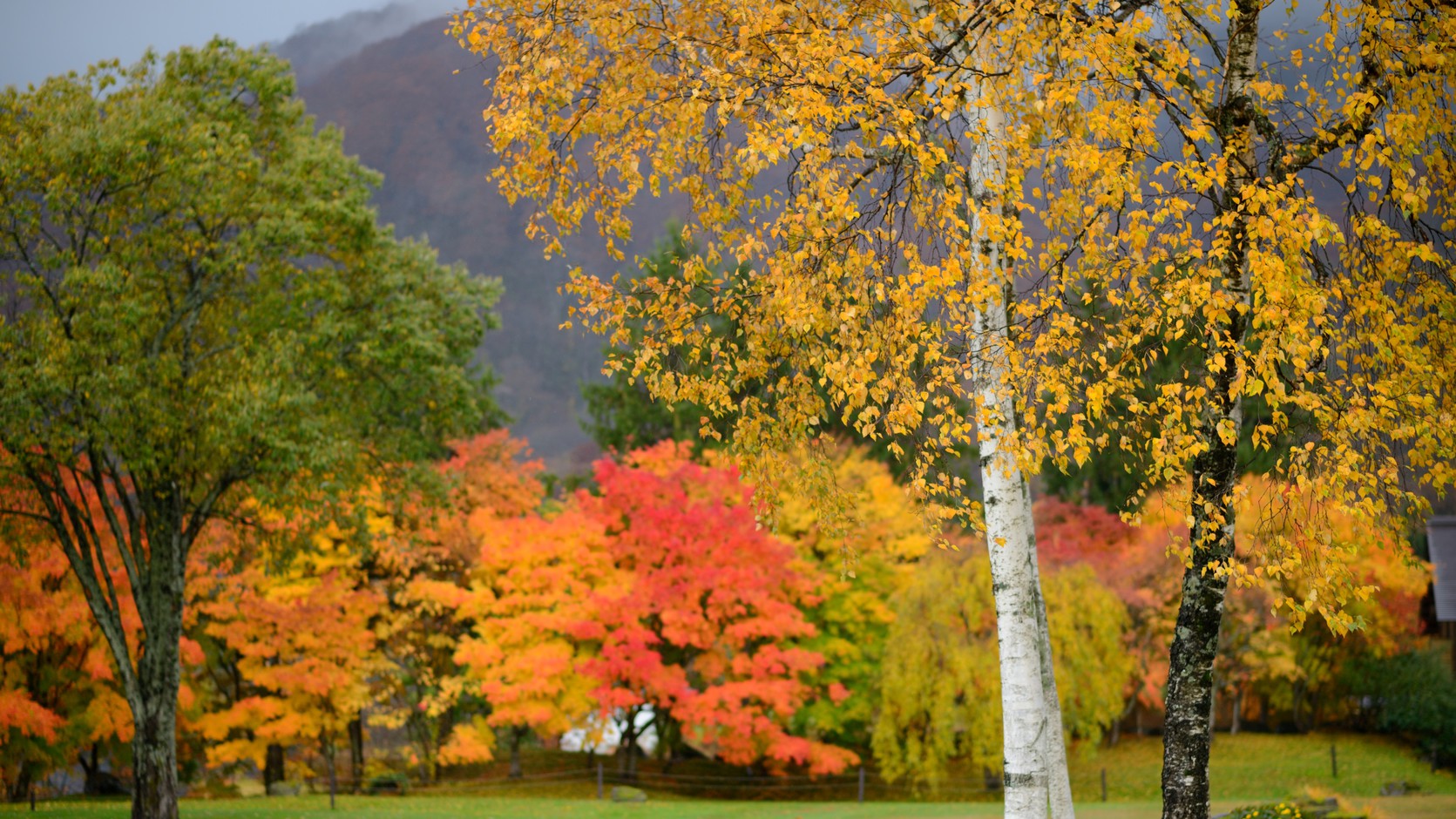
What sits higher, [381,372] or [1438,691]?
[381,372]

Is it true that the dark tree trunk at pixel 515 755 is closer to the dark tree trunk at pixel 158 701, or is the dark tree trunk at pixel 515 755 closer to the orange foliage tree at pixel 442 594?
the orange foliage tree at pixel 442 594

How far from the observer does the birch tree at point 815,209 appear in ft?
19.0

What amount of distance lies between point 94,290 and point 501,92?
746 centimetres

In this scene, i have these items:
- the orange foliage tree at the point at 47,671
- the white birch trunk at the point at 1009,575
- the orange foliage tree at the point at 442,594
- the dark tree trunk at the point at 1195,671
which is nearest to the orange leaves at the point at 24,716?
the orange foliage tree at the point at 47,671

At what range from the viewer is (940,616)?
21.2 metres

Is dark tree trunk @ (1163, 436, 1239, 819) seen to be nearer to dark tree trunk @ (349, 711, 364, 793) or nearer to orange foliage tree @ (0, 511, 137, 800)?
orange foliage tree @ (0, 511, 137, 800)

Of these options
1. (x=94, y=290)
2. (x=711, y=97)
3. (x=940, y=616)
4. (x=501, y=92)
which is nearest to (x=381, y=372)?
(x=94, y=290)

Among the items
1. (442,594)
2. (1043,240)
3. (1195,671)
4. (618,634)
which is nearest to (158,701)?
(442,594)

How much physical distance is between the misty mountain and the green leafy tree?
236 feet

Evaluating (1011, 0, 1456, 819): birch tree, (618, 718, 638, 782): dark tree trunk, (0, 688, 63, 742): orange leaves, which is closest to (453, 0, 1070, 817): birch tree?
(1011, 0, 1456, 819): birch tree

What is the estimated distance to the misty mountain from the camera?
100938 millimetres

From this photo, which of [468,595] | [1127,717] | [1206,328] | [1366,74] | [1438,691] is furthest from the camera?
[1127,717]

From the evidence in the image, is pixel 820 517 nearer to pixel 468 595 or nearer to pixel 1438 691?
pixel 468 595

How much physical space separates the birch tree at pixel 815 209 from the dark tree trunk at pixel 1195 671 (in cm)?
90
